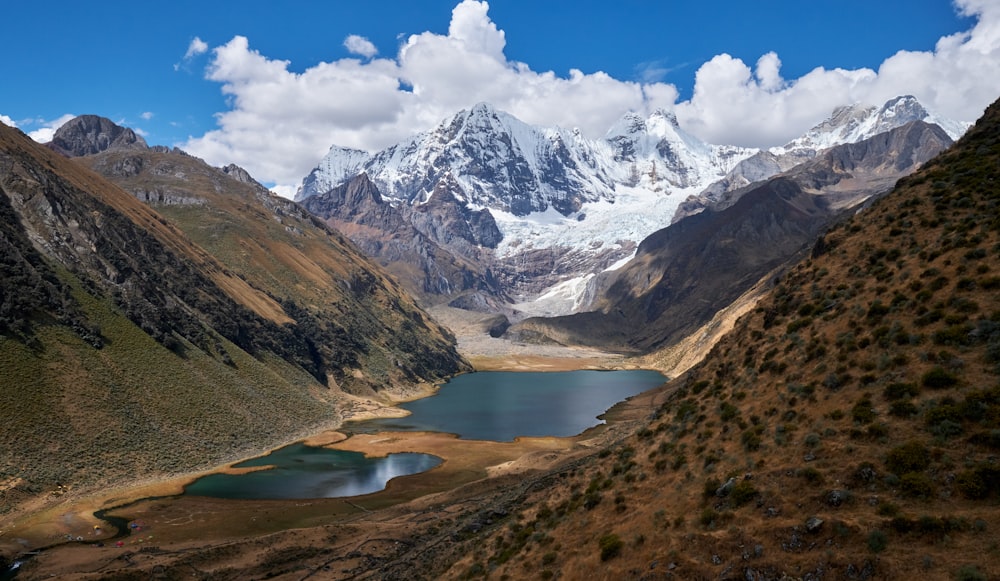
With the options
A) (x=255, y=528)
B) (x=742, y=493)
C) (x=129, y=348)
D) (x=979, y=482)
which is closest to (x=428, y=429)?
(x=129, y=348)

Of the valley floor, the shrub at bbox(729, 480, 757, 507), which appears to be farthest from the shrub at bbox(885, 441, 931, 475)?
the valley floor

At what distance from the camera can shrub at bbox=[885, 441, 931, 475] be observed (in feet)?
63.9

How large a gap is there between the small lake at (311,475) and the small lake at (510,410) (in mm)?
20278

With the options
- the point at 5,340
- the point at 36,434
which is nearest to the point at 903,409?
the point at 36,434

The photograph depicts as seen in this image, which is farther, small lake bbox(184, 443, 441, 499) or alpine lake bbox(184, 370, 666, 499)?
alpine lake bbox(184, 370, 666, 499)

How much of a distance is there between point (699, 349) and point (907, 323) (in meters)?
183

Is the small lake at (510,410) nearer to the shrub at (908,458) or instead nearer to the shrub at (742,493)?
the shrub at (742,493)

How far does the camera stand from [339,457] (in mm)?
88688

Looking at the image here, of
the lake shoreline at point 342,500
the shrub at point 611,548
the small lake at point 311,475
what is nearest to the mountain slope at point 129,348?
the lake shoreline at point 342,500

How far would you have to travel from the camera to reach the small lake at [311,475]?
224 feet

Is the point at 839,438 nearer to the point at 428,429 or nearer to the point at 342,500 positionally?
the point at 342,500

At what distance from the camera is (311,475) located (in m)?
77.2

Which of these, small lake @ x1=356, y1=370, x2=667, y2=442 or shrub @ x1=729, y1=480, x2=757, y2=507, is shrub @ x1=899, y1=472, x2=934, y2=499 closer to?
shrub @ x1=729, y1=480, x2=757, y2=507

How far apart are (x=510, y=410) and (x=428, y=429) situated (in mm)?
31644
